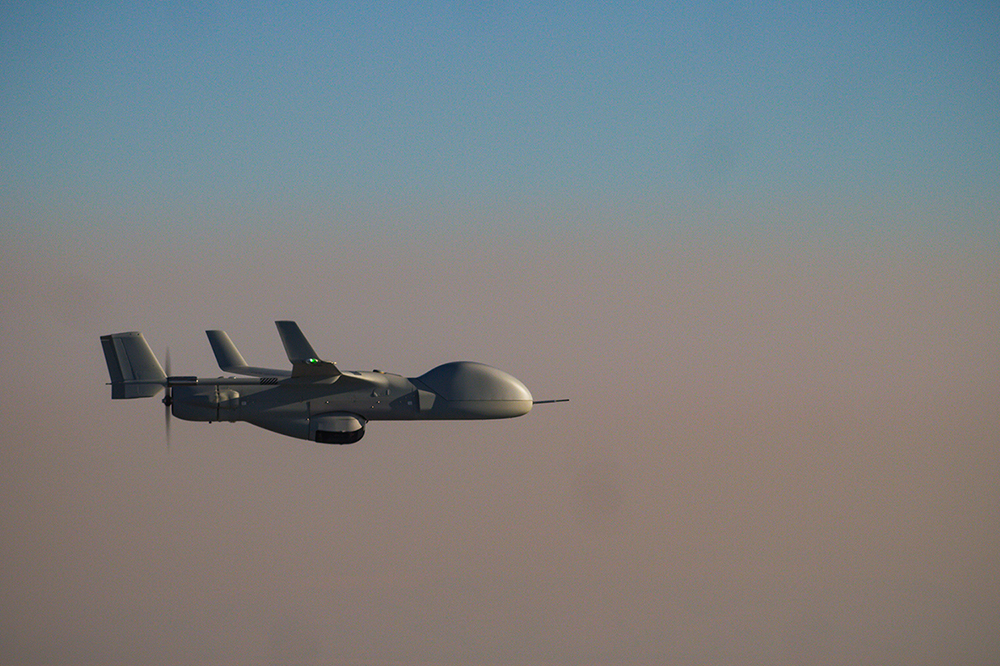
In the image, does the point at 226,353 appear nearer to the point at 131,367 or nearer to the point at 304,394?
the point at 131,367

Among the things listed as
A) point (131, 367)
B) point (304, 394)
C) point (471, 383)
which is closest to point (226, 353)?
point (131, 367)

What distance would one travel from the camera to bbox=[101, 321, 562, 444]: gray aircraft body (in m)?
88.3

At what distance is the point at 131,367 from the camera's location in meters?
88.7

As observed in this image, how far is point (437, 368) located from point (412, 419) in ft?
11.9

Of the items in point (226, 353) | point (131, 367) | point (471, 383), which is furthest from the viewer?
point (226, 353)

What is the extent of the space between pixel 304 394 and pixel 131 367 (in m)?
10.8

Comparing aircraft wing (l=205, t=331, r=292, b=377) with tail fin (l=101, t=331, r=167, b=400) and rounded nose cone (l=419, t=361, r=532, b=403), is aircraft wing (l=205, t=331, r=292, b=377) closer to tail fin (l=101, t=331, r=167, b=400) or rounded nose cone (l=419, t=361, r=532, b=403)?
tail fin (l=101, t=331, r=167, b=400)

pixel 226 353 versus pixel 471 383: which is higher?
pixel 226 353

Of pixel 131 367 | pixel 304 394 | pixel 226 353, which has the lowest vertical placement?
pixel 304 394

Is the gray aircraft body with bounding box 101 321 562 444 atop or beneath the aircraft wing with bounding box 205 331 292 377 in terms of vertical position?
beneath

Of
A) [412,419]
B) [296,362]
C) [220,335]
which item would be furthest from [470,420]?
[220,335]

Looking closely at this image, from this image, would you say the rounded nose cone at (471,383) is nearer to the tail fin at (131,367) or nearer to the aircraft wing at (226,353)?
the aircraft wing at (226,353)

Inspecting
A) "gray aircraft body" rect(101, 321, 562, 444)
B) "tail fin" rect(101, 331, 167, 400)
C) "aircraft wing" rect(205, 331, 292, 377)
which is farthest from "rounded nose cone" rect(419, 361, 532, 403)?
"tail fin" rect(101, 331, 167, 400)

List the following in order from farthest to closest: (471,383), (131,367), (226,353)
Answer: (226,353) < (471,383) < (131,367)
